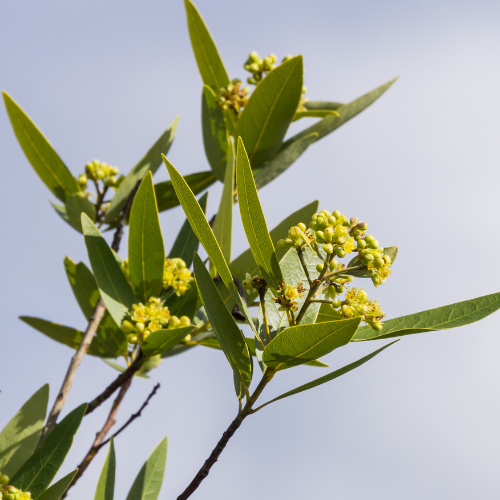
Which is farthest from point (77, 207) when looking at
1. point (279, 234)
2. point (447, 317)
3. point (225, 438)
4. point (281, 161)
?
point (447, 317)

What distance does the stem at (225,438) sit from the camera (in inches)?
56.6

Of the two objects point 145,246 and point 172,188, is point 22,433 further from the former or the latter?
point 172,188

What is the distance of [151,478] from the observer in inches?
93.8

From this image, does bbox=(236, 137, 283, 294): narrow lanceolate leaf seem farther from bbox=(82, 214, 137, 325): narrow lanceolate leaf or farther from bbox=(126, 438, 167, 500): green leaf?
bbox=(126, 438, 167, 500): green leaf

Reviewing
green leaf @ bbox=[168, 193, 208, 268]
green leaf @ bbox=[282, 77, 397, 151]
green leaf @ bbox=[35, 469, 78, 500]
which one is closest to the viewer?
green leaf @ bbox=[35, 469, 78, 500]

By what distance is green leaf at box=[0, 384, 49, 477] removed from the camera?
2018 millimetres

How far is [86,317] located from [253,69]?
1.58m

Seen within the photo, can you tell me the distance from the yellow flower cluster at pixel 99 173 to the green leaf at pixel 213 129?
54 cm

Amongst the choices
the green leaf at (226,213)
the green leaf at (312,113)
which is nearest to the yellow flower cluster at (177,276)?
the green leaf at (226,213)

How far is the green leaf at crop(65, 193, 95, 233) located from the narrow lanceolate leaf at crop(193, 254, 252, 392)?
1.44m

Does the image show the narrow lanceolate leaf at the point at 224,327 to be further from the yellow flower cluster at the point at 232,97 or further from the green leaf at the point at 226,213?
the yellow flower cluster at the point at 232,97

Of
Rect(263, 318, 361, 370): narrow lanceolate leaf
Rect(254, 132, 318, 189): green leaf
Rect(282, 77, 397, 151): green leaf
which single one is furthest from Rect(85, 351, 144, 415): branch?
Rect(282, 77, 397, 151): green leaf

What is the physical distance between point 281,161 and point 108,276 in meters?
1.11

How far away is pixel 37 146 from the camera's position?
2.65 meters
